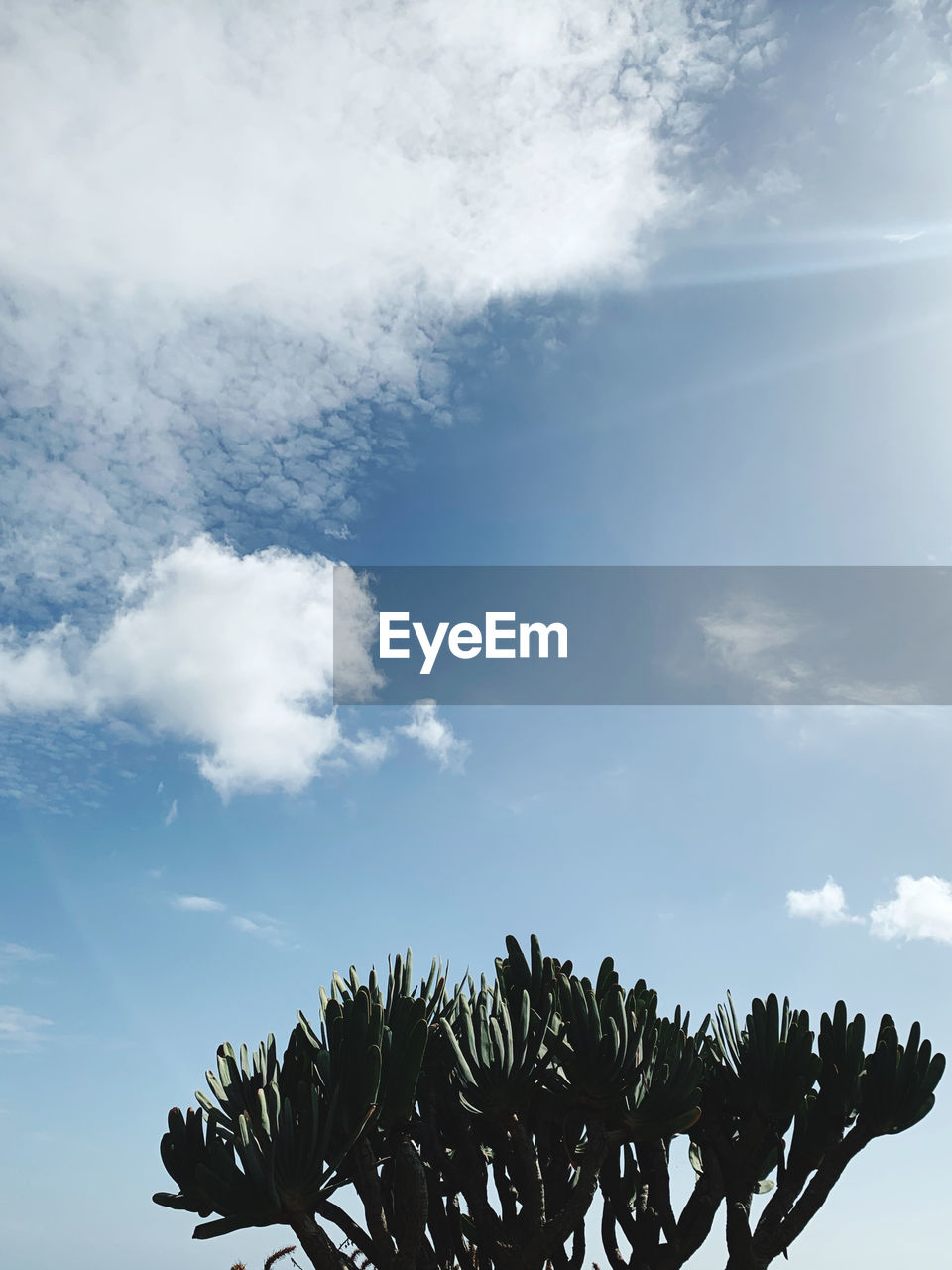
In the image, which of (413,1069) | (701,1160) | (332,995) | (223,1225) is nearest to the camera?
(223,1225)

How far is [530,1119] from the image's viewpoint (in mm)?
8539

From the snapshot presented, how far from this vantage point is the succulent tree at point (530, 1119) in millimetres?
7500

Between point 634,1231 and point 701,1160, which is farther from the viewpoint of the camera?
point 701,1160

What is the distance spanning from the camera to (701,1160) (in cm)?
1031

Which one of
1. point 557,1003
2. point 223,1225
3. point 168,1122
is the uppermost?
point 557,1003

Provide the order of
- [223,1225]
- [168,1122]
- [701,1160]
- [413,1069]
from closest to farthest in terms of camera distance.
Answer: [223,1225], [413,1069], [168,1122], [701,1160]

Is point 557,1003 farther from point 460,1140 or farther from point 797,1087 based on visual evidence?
point 797,1087

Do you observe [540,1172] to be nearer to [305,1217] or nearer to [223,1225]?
[305,1217]

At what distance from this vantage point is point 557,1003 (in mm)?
9000

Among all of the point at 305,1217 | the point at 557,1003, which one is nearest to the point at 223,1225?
the point at 305,1217

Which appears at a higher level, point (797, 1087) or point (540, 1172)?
point (797, 1087)

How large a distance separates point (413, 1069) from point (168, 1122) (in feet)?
8.21

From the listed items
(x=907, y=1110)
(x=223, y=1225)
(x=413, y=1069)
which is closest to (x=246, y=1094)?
(x=223, y=1225)

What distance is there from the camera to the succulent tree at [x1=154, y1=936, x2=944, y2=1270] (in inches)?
295
